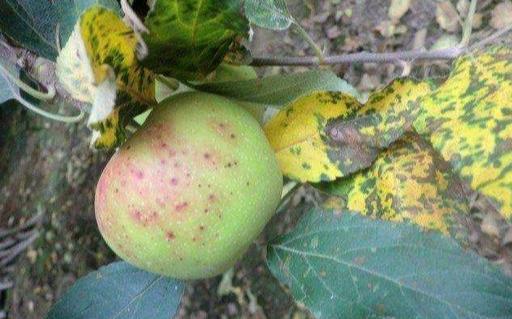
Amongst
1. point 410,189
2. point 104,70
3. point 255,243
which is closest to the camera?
point 104,70

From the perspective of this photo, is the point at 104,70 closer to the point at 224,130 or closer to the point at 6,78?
the point at 224,130

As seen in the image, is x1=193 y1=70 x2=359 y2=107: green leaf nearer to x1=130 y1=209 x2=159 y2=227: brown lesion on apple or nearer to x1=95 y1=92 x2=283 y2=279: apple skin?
x1=95 y1=92 x2=283 y2=279: apple skin

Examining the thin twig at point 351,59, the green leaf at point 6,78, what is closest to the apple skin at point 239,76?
the thin twig at point 351,59

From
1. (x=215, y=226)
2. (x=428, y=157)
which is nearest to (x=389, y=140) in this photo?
(x=428, y=157)

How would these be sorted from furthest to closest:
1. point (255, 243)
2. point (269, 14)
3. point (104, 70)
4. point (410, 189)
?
point (255, 243) < point (269, 14) < point (410, 189) < point (104, 70)

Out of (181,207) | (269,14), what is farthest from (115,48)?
(269,14)

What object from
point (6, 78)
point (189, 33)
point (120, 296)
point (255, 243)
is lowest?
point (255, 243)

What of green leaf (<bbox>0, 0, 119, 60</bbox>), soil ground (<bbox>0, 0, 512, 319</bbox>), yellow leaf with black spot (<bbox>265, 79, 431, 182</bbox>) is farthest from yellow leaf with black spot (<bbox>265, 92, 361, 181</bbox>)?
soil ground (<bbox>0, 0, 512, 319</bbox>)

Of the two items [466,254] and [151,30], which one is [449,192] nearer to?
[466,254]
